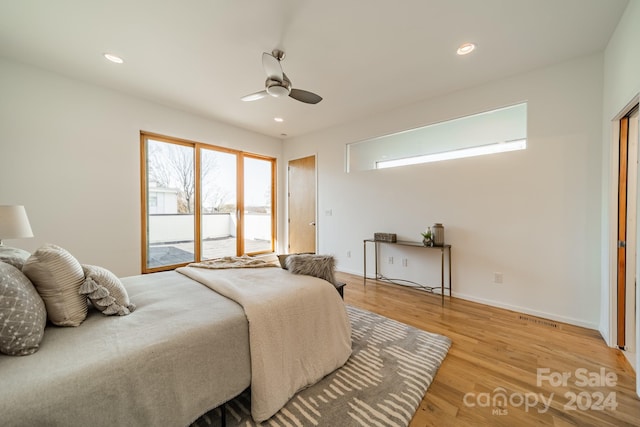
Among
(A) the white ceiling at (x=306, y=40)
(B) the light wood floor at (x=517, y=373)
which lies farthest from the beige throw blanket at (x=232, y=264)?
(A) the white ceiling at (x=306, y=40)

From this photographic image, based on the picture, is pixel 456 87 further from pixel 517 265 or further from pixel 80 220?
pixel 80 220

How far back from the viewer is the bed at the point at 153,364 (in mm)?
804

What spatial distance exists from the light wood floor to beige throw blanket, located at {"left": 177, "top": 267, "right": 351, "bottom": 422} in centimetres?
65

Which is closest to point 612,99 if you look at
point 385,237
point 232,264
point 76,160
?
point 385,237

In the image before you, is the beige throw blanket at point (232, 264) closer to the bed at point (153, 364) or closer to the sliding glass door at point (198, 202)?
the bed at point (153, 364)

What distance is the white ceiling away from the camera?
186cm

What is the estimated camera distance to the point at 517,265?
2742 mm

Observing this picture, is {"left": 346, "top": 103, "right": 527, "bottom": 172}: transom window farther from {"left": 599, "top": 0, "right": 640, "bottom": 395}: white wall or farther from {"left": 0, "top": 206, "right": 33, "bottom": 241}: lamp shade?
{"left": 0, "top": 206, "right": 33, "bottom": 241}: lamp shade

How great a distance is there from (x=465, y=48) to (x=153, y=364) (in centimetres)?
335

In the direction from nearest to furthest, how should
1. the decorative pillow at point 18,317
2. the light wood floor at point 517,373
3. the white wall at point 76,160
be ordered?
the decorative pillow at point 18,317 → the light wood floor at point 517,373 → the white wall at point 76,160

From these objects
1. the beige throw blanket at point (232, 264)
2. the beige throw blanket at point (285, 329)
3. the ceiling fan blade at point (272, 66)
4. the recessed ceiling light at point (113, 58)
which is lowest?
the beige throw blanket at point (285, 329)

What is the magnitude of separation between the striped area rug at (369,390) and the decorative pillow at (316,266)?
67cm

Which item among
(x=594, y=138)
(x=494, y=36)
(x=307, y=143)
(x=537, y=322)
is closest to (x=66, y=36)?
(x=307, y=143)

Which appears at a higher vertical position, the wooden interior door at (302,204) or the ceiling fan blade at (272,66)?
the ceiling fan blade at (272,66)
